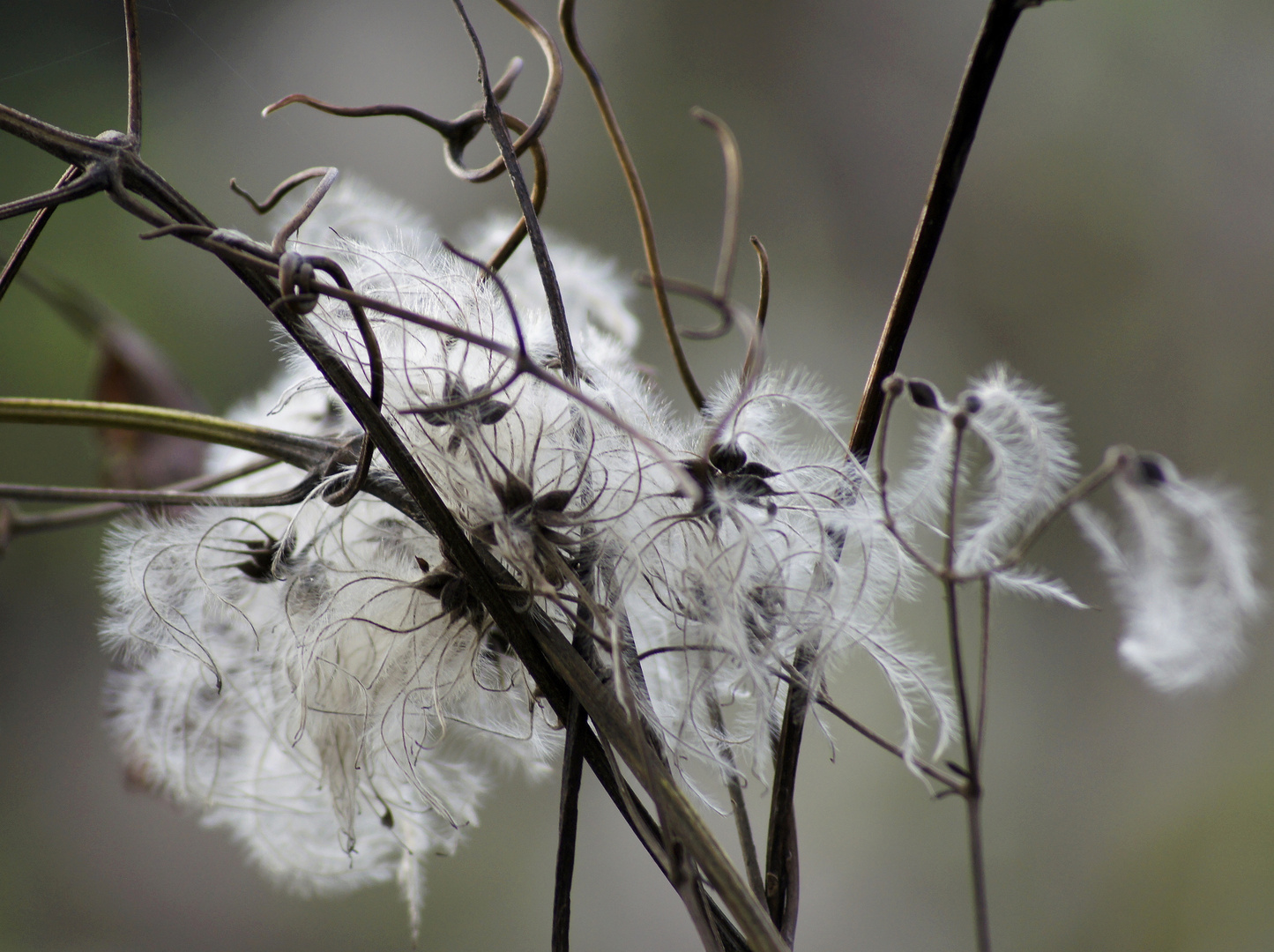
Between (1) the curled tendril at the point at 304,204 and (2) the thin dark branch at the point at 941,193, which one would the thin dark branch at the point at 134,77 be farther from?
(2) the thin dark branch at the point at 941,193

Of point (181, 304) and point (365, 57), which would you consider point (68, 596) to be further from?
point (365, 57)

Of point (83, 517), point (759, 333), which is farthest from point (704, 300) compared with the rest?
point (83, 517)

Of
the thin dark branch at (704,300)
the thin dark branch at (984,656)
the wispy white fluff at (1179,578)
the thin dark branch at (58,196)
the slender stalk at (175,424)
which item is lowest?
the thin dark branch at (984,656)

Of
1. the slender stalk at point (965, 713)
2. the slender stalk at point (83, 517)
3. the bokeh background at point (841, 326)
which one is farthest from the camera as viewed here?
the bokeh background at point (841, 326)

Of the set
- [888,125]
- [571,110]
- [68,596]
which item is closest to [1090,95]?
[888,125]

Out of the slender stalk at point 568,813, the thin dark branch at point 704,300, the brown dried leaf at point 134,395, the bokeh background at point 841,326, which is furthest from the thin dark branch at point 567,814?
the bokeh background at point 841,326

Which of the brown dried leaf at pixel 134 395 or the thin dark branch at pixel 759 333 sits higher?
the brown dried leaf at pixel 134 395
